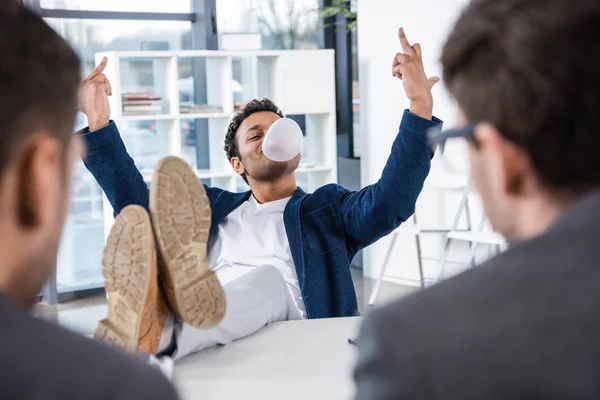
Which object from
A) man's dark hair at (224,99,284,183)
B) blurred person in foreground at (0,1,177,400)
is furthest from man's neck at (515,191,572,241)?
man's dark hair at (224,99,284,183)

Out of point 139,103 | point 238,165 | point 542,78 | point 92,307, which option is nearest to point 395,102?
point 139,103

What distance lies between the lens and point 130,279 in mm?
1315

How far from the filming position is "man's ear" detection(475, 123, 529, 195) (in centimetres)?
77

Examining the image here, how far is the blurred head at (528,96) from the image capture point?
71cm

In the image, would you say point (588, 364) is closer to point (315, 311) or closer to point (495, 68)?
point (495, 68)

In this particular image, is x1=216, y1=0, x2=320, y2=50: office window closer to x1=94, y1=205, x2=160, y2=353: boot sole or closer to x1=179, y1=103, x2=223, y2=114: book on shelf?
x1=179, y1=103, x2=223, y2=114: book on shelf

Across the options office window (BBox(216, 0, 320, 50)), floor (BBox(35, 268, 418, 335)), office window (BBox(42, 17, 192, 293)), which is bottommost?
floor (BBox(35, 268, 418, 335))

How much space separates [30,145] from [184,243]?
729 millimetres

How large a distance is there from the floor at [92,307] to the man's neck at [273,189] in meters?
2.41

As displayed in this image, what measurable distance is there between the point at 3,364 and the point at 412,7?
501 cm

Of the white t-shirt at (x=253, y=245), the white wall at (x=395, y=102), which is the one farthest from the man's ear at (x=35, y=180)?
the white wall at (x=395, y=102)

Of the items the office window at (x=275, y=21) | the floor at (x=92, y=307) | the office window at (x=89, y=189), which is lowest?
the floor at (x=92, y=307)

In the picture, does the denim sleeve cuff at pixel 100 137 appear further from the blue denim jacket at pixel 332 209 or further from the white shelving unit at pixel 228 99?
the white shelving unit at pixel 228 99

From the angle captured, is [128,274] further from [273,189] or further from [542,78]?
[273,189]
